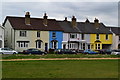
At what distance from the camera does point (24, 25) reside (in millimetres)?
66750

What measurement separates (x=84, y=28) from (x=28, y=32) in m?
17.5

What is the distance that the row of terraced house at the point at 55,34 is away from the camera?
6581cm

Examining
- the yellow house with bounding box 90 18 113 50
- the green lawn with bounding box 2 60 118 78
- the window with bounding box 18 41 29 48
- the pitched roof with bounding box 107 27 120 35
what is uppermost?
the pitched roof with bounding box 107 27 120 35

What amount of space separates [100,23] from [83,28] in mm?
7849

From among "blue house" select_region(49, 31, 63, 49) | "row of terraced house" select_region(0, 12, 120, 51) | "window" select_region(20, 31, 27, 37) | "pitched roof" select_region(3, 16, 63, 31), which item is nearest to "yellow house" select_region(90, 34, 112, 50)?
"row of terraced house" select_region(0, 12, 120, 51)

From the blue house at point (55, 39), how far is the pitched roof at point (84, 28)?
2543 mm

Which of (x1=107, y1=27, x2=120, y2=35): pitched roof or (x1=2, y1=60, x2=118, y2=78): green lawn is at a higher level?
(x1=107, y1=27, x2=120, y2=35): pitched roof

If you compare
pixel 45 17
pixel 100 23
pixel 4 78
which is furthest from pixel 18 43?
pixel 4 78

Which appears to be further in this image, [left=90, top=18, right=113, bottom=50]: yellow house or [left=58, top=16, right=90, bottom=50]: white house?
[left=90, top=18, right=113, bottom=50]: yellow house

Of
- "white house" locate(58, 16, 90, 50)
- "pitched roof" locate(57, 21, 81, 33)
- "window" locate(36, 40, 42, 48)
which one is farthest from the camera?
"pitched roof" locate(57, 21, 81, 33)

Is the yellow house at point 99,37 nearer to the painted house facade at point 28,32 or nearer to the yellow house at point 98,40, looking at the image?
the yellow house at point 98,40

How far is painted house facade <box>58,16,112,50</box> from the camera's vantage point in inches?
2840

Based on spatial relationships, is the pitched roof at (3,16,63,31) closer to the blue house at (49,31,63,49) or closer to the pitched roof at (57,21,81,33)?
the blue house at (49,31,63,49)

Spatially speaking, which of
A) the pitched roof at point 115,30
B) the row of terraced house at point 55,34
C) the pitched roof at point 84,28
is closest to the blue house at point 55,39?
the row of terraced house at point 55,34
